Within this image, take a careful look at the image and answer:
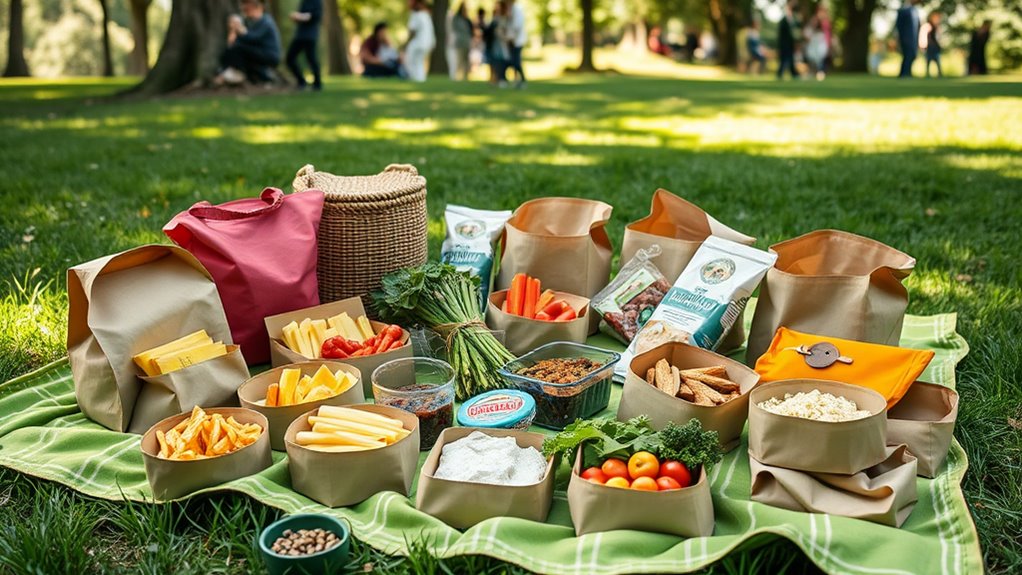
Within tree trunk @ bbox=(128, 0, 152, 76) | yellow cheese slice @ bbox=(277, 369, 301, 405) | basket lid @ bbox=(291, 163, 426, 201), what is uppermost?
tree trunk @ bbox=(128, 0, 152, 76)

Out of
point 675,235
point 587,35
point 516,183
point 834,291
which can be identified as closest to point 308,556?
point 834,291

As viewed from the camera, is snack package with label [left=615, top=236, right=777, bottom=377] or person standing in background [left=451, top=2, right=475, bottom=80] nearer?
snack package with label [left=615, top=236, right=777, bottom=377]

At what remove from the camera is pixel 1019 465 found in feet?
9.15

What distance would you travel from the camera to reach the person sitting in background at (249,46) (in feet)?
46.1

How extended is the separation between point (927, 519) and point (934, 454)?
340 mm

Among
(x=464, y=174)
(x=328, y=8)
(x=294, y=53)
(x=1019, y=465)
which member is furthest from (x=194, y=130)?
(x=328, y=8)

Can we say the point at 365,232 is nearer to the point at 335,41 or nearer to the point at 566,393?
the point at 566,393

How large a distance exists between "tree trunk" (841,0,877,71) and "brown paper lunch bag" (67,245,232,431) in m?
31.3

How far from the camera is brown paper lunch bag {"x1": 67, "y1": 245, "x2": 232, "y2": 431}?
3.01 m

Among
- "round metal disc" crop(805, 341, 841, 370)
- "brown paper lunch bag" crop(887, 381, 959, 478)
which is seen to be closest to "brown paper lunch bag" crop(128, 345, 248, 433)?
"round metal disc" crop(805, 341, 841, 370)

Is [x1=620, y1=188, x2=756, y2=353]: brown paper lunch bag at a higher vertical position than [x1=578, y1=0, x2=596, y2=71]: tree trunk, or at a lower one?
lower

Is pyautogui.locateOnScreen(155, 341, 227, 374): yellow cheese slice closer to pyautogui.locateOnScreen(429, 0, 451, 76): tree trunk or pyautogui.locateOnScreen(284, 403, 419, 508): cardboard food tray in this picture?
pyautogui.locateOnScreen(284, 403, 419, 508): cardboard food tray

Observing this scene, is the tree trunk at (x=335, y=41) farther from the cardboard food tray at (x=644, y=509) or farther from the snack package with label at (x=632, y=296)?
the cardboard food tray at (x=644, y=509)

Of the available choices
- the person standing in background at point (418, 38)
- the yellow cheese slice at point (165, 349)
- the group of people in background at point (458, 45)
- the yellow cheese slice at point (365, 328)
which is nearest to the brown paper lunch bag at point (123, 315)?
the yellow cheese slice at point (165, 349)
